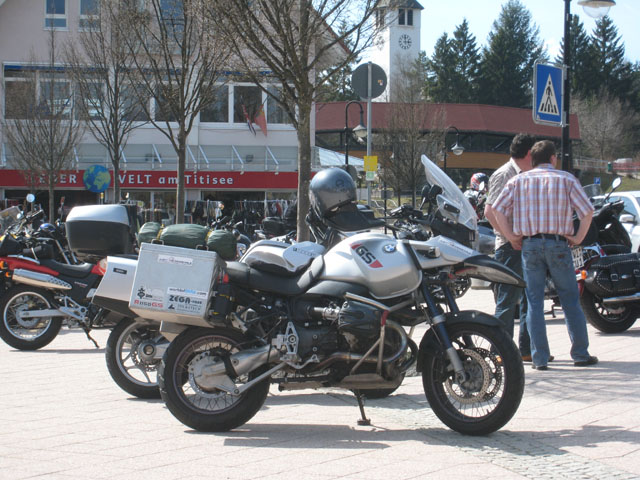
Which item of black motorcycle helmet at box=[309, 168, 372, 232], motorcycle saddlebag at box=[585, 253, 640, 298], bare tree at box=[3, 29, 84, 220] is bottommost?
motorcycle saddlebag at box=[585, 253, 640, 298]

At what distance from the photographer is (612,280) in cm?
868

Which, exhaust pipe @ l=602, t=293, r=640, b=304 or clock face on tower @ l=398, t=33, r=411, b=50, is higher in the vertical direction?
clock face on tower @ l=398, t=33, r=411, b=50

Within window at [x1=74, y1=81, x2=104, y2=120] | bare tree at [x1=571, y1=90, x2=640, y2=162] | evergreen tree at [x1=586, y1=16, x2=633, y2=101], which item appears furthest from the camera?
evergreen tree at [x1=586, y1=16, x2=633, y2=101]

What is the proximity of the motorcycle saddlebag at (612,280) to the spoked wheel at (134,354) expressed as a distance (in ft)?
15.7

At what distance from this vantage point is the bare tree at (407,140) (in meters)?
45.5

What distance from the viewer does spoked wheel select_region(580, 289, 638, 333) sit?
8898mm

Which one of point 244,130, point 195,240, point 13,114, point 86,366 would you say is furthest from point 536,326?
point 244,130

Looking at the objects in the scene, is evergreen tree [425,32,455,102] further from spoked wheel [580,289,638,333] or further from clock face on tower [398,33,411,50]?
spoked wheel [580,289,638,333]

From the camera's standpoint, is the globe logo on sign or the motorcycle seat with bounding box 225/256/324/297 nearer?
the motorcycle seat with bounding box 225/256/324/297

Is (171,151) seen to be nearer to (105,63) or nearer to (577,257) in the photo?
(105,63)

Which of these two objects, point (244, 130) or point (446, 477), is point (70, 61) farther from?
point (446, 477)

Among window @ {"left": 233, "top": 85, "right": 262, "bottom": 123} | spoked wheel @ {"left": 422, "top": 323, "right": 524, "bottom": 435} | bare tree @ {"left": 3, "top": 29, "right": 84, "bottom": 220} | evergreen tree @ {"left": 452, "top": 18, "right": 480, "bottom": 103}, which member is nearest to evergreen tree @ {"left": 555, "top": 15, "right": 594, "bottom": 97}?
evergreen tree @ {"left": 452, "top": 18, "right": 480, "bottom": 103}

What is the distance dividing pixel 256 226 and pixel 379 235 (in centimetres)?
2259

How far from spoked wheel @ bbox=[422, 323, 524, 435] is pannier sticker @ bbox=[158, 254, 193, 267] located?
1.58 meters
